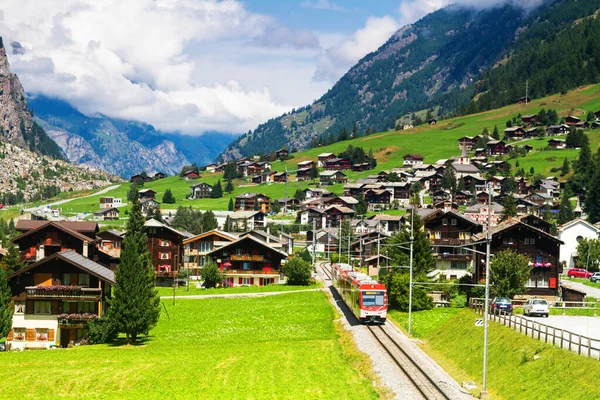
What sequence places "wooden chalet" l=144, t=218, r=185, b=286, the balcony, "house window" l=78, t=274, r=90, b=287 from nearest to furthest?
the balcony < "house window" l=78, t=274, r=90, b=287 < "wooden chalet" l=144, t=218, r=185, b=286

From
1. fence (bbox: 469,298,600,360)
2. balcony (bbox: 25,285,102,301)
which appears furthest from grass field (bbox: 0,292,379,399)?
fence (bbox: 469,298,600,360)

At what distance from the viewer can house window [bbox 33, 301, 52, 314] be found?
6431 cm

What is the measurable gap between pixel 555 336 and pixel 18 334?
150 feet

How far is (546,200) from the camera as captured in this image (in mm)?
188500

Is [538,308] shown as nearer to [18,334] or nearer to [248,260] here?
[18,334]

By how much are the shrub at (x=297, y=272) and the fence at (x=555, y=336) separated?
44.6m

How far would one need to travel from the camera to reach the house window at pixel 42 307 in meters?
64.3

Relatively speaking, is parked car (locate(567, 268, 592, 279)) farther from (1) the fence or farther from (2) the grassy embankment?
(2) the grassy embankment

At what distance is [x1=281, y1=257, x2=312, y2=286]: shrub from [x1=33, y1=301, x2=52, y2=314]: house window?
44.9 m

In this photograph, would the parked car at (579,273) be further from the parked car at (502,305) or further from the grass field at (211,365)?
the grass field at (211,365)

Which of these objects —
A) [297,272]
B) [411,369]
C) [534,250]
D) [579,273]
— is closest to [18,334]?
[411,369]

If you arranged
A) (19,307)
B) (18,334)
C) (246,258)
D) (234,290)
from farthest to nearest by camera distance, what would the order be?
(246,258) → (234,290) → (19,307) → (18,334)

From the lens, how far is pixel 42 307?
212ft

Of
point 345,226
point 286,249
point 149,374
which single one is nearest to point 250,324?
point 149,374
